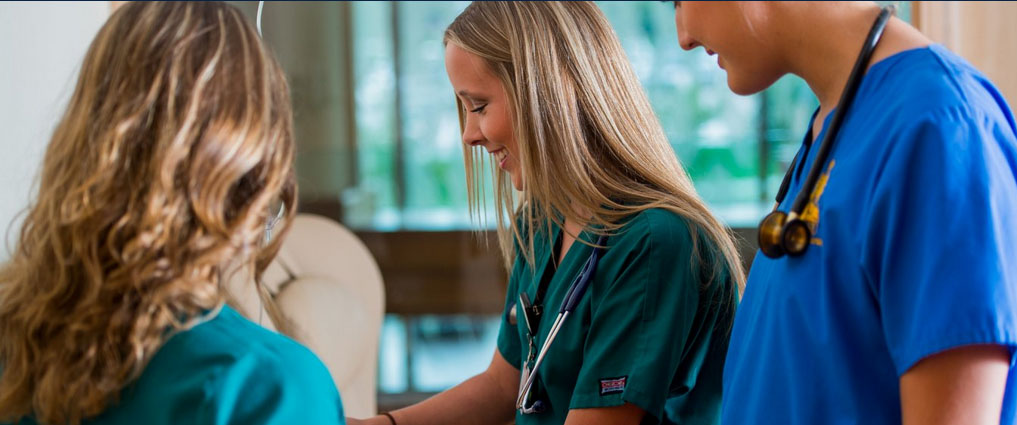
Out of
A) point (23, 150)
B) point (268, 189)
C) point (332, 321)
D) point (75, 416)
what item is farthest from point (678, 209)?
point (23, 150)

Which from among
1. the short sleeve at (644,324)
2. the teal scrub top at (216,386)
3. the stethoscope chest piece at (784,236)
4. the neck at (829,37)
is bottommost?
the short sleeve at (644,324)

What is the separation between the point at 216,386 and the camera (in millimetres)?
776

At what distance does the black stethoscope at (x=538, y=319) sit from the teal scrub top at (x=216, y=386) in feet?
1.50

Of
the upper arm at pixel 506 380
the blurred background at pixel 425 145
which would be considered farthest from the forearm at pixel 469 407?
the blurred background at pixel 425 145

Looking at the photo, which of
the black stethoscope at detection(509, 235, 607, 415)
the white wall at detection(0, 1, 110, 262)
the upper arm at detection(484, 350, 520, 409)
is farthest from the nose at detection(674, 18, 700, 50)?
the white wall at detection(0, 1, 110, 262)

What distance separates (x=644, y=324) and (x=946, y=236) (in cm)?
48

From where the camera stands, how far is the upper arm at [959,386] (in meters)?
0.75

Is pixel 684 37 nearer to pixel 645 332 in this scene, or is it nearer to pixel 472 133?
pixel 645 332

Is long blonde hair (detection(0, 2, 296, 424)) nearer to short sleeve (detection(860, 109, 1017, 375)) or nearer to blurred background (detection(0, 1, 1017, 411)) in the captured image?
short sleeve (detection(860, 109, 1017, 375))

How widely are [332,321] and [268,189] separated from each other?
58.9 inches

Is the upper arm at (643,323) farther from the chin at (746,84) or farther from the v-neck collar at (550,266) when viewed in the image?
the chin at (746,84)

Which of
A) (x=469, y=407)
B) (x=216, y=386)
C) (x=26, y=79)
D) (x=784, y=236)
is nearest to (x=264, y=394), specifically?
(x=216, y=386)

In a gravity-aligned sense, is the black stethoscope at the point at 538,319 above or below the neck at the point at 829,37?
below

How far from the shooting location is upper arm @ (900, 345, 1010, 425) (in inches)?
29.4
